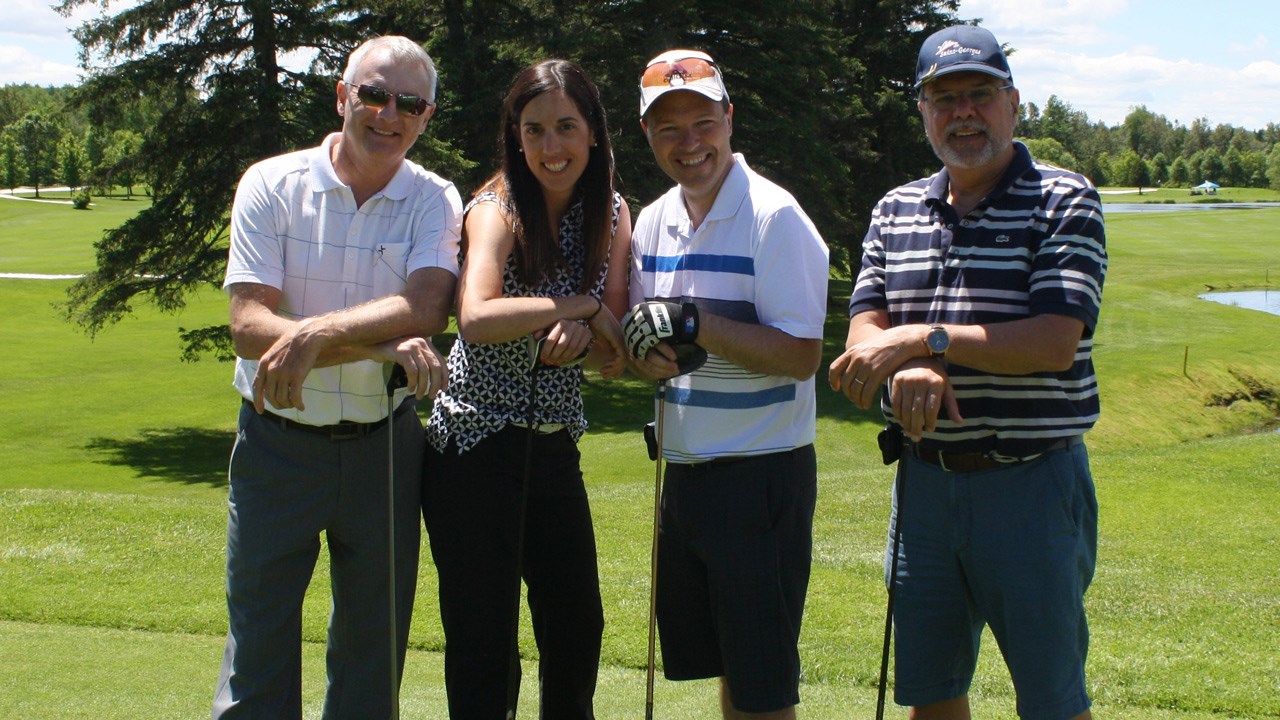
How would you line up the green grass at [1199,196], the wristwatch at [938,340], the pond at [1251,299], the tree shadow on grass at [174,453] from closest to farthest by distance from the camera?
the wristwatch at [938,340], the tree shadow on grass at [174,453], the pond at [1251,299], the green grass at [1199,196]

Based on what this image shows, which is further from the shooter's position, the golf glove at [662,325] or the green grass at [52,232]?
the green grass at [52,232]

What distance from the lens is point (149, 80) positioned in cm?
1845

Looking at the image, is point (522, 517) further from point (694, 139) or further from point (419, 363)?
point (694, 139)

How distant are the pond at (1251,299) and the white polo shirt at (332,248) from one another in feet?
107

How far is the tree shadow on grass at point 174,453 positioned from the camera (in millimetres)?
16406

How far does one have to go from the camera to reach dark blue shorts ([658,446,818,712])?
311 cm

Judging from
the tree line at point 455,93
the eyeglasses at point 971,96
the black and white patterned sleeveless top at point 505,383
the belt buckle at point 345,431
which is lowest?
the belt buckle at point 345,431

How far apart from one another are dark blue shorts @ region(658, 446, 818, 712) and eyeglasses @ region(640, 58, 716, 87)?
101 centimetres

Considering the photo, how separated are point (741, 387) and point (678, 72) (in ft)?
2.77

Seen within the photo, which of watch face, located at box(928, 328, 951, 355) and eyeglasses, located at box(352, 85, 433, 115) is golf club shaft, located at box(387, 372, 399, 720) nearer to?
eyeglasses, located at box(352, 85, 433, 115)

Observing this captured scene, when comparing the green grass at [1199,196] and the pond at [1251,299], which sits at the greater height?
the green grass at [1199,196]

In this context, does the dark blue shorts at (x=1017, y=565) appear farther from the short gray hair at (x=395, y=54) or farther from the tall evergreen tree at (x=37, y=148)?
the tall evergreen tree at (x=37, y=148)

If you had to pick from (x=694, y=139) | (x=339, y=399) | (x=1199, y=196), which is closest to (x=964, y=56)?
(x=694, y=139)

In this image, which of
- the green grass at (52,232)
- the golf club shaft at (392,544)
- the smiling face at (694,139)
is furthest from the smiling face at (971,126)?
the green grass at (52,232)
